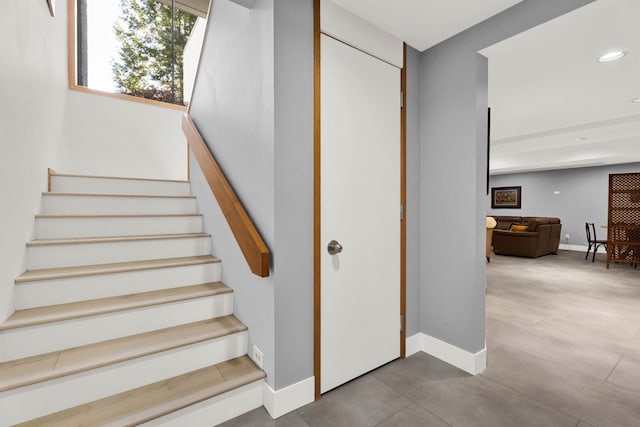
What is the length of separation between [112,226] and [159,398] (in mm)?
1465

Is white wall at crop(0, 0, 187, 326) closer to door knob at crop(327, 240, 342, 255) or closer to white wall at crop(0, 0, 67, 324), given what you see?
white wall at crop(0, 0, 67, 324)

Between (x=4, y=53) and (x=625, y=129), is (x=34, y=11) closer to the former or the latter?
(x=4, y=53)

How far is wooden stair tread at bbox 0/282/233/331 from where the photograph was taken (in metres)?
1.53

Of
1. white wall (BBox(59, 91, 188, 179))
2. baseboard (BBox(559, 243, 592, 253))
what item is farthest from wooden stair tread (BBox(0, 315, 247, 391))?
baseboard (BBox(559, 243, 592, 253))

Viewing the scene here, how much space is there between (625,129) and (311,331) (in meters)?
6.03

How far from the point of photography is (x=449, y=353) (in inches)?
87.7

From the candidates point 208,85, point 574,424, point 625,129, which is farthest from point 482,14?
point 625,129

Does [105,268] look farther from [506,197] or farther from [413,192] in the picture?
[506,197]

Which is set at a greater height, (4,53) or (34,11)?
(34,11)

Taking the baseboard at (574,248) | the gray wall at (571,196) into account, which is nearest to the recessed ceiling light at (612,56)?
the gray wall at (571,196)

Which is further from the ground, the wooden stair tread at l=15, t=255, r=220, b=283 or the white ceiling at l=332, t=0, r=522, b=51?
the white ceiling at l=332, t=0, r=522, b=51

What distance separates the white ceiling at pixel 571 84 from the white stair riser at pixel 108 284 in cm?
264

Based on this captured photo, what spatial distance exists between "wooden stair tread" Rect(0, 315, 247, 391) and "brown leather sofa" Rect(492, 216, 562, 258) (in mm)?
7262

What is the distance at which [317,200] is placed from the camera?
1.78 metres
